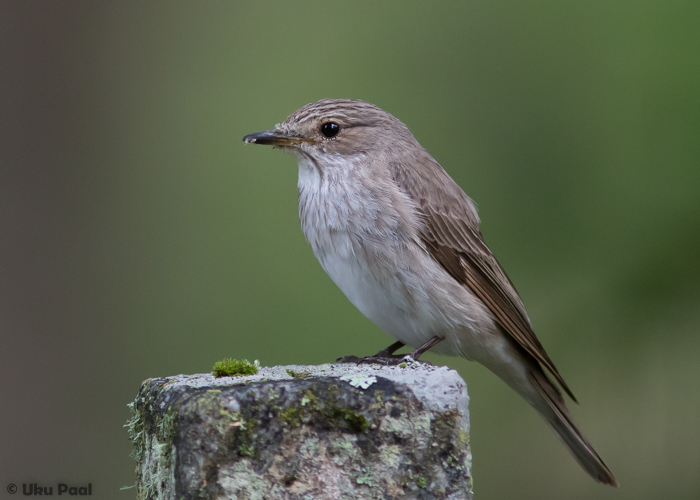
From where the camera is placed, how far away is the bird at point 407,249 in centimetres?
340

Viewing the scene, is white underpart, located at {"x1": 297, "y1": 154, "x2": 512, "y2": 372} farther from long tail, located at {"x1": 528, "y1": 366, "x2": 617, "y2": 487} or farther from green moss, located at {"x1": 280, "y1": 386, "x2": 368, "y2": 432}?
green moss, located at {"x1": 280, "y1": 386, "x2": 368, "y2": 432}

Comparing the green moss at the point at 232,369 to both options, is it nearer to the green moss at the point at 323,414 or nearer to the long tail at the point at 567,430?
the green moss at the point at 323,414

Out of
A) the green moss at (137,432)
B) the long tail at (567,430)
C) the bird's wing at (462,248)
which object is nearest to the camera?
the green moss at (137,432)

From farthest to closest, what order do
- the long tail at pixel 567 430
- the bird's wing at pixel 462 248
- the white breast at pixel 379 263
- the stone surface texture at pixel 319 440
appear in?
the long tail at pixel 567 430 → the bird's wing at pixel 462 248 → the white breast at pixel 379 263 → the stone surface texture at pixel 319 440

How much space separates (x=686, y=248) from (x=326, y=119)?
6.67 ft

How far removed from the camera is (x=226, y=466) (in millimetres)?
1864

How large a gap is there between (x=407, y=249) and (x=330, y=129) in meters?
0.86

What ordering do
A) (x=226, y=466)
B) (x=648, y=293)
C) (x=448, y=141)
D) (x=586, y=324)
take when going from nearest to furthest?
(x=226, y=466) < (x=648, y=293) < (x=586, y=324) < (x=448, y=141)

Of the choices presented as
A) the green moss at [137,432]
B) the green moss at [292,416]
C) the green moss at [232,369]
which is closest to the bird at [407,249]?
the green moss at [232,369]

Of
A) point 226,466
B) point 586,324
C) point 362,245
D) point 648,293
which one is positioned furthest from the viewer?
point 586,324

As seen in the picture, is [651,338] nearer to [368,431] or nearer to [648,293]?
[648,293]

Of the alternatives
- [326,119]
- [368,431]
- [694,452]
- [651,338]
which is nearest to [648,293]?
[651,338]

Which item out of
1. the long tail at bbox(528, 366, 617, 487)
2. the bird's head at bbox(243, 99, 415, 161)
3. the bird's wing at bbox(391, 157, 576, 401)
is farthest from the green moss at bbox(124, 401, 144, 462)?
the long tail at bbox(528, 366, 617, 487)

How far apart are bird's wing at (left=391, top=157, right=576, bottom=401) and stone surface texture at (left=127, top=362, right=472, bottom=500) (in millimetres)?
1656
